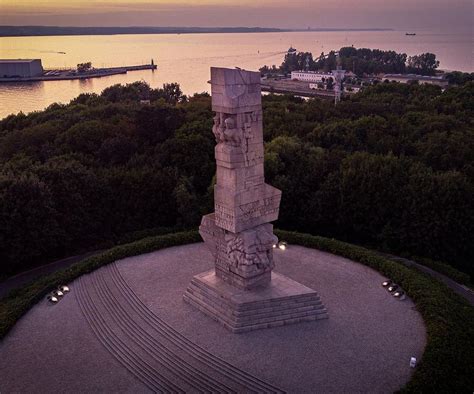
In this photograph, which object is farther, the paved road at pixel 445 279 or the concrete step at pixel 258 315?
the paved road at pixel 445 279

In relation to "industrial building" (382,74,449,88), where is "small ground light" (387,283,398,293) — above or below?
below

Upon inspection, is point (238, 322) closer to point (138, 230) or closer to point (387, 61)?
point (138, 230)

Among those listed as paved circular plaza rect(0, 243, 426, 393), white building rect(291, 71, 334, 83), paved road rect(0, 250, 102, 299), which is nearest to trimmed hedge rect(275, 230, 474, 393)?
paved circular plaza rect(0, 243, 426, 393)

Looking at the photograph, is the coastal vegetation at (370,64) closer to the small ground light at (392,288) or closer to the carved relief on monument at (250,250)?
the small ground light at (392,288)

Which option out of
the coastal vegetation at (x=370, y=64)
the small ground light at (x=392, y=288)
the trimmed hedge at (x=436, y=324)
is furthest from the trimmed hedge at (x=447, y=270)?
the coastal vegetation at (x=370, y=64)

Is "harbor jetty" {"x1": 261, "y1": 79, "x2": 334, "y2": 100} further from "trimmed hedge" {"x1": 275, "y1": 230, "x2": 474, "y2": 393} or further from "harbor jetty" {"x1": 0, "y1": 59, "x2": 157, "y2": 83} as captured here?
"trimmed hedge" {"x1": 275, "y1": 230, "x2": 474, "y2": 393}

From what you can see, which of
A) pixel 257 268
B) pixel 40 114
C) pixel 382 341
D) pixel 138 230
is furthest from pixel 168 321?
pixel 40 114

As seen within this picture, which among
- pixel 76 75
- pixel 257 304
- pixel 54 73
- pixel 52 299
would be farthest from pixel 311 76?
pixel 257 304
